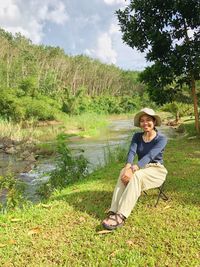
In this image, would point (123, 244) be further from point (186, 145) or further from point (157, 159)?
point (186, 145)

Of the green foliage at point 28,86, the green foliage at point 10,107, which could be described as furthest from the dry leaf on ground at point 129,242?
the green foliage at point 28,86

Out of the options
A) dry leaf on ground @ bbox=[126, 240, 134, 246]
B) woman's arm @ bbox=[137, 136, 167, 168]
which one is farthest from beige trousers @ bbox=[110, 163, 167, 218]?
dry leaf on ground @ bbox=[126, 240, 134, 246]

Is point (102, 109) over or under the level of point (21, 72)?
under

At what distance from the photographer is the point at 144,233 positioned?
463 cm

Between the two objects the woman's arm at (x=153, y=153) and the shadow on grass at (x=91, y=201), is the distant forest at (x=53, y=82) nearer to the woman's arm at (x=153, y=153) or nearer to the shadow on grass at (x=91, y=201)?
the shadow on grass at (x=91, y=201)

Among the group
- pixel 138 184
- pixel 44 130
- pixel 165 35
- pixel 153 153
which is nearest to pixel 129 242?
pixel 138 184

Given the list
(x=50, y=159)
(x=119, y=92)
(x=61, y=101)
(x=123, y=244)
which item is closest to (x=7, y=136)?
(x=50, y=159)

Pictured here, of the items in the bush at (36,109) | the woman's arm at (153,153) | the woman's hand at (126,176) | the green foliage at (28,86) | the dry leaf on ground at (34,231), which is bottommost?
the dry leaf on ground at (34,231)

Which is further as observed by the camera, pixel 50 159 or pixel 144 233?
pixel 50 159

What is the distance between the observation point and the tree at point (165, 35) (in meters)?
12.1

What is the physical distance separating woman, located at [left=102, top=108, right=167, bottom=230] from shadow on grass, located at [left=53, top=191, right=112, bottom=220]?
0.39 m

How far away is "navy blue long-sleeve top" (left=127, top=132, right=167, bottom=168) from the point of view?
17.5 ft

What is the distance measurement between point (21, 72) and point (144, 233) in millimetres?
47161

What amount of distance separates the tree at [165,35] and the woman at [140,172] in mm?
7233
